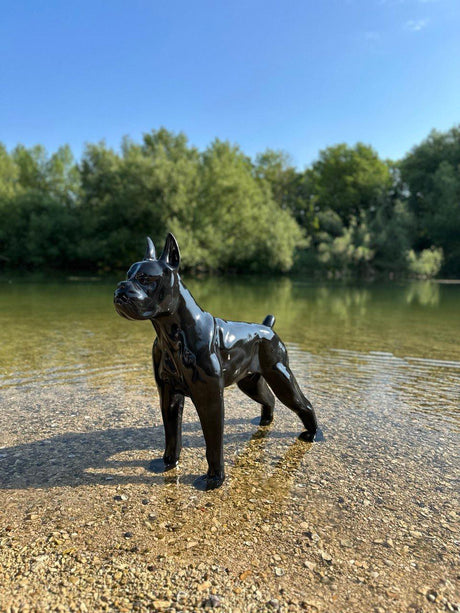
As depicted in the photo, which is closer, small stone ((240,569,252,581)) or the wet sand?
the wet sand

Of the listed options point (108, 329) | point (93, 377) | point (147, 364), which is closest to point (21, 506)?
point (93, 377)

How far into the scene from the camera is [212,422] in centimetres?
426

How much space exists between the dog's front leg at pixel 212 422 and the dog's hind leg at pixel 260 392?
1071 millimetres

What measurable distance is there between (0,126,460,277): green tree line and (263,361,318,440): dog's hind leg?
43012mm

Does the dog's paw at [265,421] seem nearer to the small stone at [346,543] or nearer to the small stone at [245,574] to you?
the small stone at [346,543]

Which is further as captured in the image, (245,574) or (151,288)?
(151,288)

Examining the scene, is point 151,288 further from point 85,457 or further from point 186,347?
point 85,457

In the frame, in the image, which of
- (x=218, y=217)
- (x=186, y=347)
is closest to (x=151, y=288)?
(x=186, y=347)

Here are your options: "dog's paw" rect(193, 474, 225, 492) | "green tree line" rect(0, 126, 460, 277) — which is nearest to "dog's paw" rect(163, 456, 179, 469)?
"dog's paw" rect(193, 474, 225, 492)

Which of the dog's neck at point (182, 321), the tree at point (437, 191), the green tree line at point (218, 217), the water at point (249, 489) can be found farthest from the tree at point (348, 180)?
the dog's neck at point (182, 321)

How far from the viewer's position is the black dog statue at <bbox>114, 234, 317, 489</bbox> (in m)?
3.88

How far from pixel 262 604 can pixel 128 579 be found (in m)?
0.97

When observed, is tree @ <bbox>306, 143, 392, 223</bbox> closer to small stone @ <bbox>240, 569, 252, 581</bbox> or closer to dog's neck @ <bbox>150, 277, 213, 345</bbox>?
dog's neck @ <bbox>150, 277, 213, 345</bbox>

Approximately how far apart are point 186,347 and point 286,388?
1.69 m
